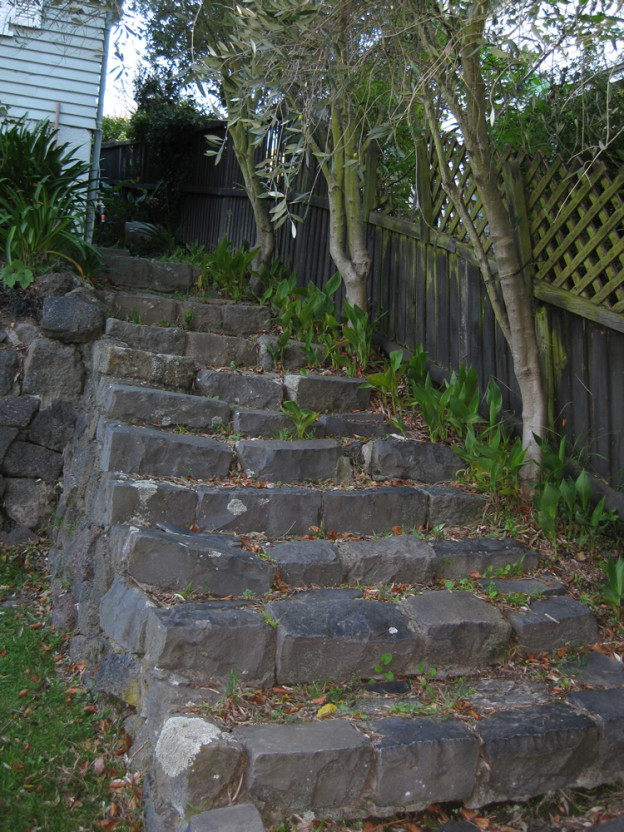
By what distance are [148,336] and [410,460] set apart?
194 centimetres

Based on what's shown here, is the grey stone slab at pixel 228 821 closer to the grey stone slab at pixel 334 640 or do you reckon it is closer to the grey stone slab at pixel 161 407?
the grey stone slab at pixel 334 640

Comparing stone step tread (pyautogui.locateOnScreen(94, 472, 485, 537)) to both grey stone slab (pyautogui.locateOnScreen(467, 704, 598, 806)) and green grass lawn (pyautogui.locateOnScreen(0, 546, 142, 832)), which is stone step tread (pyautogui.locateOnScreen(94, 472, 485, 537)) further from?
grey stone slab (pyautogui.locateOnScreen(467, 704, 598, 806))

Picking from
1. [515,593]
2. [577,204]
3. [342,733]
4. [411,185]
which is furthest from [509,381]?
[342,733]

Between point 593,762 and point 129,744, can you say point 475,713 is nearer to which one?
point 593,762

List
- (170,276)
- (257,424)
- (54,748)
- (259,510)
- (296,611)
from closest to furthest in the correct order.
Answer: (54,748) < (296,611) < (259,510) < (257,424) < (170,276)

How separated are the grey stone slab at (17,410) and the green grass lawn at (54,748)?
1.45 metres

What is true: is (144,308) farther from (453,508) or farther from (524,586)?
(524,586)

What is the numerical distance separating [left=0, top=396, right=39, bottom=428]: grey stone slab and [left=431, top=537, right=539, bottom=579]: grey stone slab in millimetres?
2777

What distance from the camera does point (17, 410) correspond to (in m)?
4.79

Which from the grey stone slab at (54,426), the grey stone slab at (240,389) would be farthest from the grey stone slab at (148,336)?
the grey stone slab at (54,426)

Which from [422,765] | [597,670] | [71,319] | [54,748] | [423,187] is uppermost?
[423,187]

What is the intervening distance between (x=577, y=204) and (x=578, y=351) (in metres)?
0.71

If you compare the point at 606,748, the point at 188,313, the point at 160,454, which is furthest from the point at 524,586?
the point at 188,313

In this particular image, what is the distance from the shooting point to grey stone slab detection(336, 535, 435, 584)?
3.32 m
